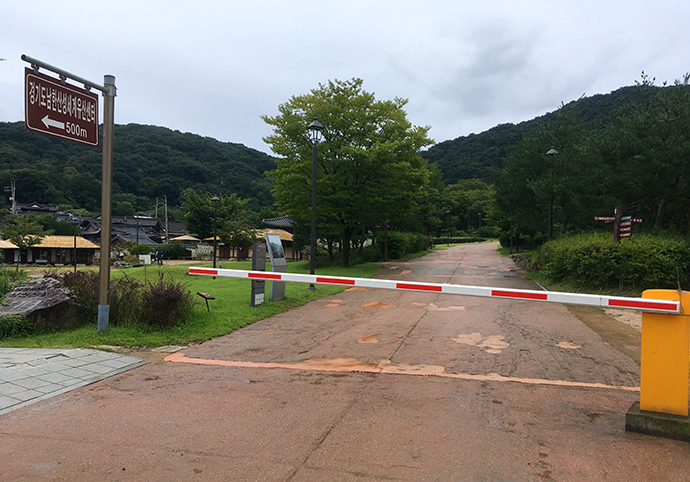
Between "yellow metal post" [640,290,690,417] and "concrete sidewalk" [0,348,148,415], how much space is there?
5.50m

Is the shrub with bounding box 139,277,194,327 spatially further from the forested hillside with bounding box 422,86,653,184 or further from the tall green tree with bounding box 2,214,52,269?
the forested hillside with bounding box 422,86,653,184

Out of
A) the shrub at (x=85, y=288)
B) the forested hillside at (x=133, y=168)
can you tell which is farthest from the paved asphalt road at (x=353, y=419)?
the forested hillside at (x=133, y=168)

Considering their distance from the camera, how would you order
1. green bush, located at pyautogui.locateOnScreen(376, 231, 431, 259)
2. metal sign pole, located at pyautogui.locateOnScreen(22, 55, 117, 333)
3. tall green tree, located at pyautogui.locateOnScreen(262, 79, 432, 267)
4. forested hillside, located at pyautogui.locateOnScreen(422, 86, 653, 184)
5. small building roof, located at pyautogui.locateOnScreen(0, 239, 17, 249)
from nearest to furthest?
metal sign pole, located at pyautogui.locateOnScreen(22, 55, 117, 333) < tall green tree, located at pyautogui.locateOnScreen(262, 79, 432, 267) < green bush, located at pyautogui.locateOnScreen(376, 231, 431, 259) < small building roof, located at pyautogui.locateOnScreen(0, 239, 17, 249) < forested hillside, located at pyautogui.locateOnScreen(422, 86, 653, 184)

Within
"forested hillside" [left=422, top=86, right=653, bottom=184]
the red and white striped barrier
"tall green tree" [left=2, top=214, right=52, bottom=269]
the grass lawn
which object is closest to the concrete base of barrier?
the red and white striped barrier

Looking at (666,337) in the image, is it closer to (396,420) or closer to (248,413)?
(396,420)

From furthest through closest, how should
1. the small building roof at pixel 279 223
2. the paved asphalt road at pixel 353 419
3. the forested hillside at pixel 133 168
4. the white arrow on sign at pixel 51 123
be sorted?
1. the forested hillside at pixel 133 168
2. the small building roof at pixel 279 223
3. the white arrow on sign at pixel 51 123
4. the paved asphalt road at pixel 353 419

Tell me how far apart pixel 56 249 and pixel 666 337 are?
156 feet

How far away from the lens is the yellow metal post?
345cm

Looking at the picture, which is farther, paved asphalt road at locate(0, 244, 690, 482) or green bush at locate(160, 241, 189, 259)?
green bush at locate(160, 241, 189, 259)

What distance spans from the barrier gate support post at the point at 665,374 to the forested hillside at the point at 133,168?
7924 centimetres

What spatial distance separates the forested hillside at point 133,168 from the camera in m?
77.1

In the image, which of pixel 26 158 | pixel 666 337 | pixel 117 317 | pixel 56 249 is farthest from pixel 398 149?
pixel 26 158

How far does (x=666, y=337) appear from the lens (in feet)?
11.6

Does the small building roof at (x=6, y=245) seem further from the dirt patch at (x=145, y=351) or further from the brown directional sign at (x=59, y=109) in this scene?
the dirt patch at (x=145, y=351)
